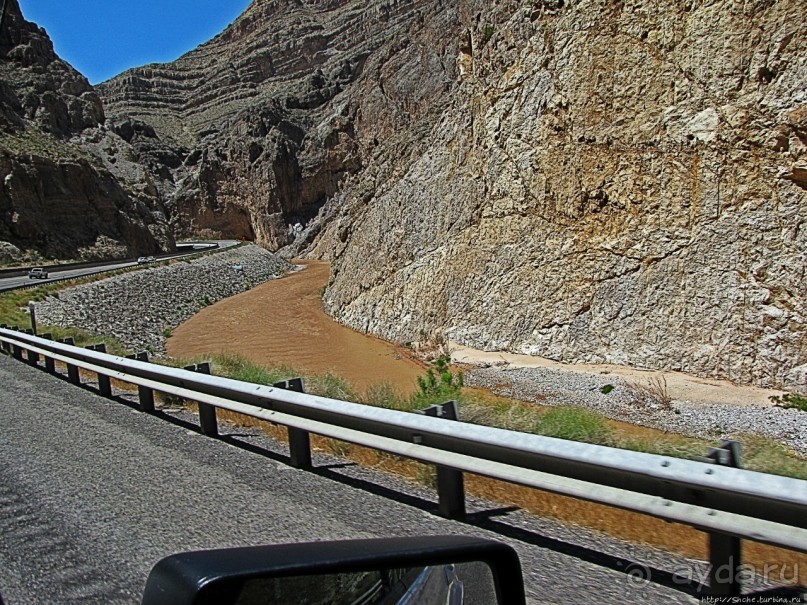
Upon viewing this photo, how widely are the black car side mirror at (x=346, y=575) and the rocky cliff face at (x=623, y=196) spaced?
51.9 feet

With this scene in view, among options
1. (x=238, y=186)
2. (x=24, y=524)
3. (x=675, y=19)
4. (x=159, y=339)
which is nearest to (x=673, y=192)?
(x=675, y=19)

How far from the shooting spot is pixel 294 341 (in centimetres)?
2778

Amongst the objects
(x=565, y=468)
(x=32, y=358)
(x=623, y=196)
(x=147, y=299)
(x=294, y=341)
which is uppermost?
(x=623, y=196)

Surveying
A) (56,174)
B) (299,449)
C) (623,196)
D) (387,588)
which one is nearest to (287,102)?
(56,174)

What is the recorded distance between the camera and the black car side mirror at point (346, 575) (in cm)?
139

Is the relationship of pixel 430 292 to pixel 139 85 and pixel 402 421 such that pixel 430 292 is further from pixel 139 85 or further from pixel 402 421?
pixel 139 85

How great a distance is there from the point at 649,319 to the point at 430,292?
935 cm

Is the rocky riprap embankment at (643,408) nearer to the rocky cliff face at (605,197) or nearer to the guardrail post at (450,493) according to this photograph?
the rocky cliff face at (605,197)

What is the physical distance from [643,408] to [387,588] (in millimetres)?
13814

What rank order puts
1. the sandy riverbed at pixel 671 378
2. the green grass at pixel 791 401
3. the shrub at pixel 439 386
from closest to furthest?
the shrub at pixel 439 386
the green grass at pixel 791 401
the sandy riverbed at pixel 671 378

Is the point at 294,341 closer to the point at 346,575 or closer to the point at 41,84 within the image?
the point at 346,575

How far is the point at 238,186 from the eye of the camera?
10112cm

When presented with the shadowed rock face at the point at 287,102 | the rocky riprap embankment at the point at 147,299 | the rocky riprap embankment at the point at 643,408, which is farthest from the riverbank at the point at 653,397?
the shadowed rock face at the point at 287,102

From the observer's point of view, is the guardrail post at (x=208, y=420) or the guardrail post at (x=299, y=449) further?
the guardrail post at (x=208, y=420)
